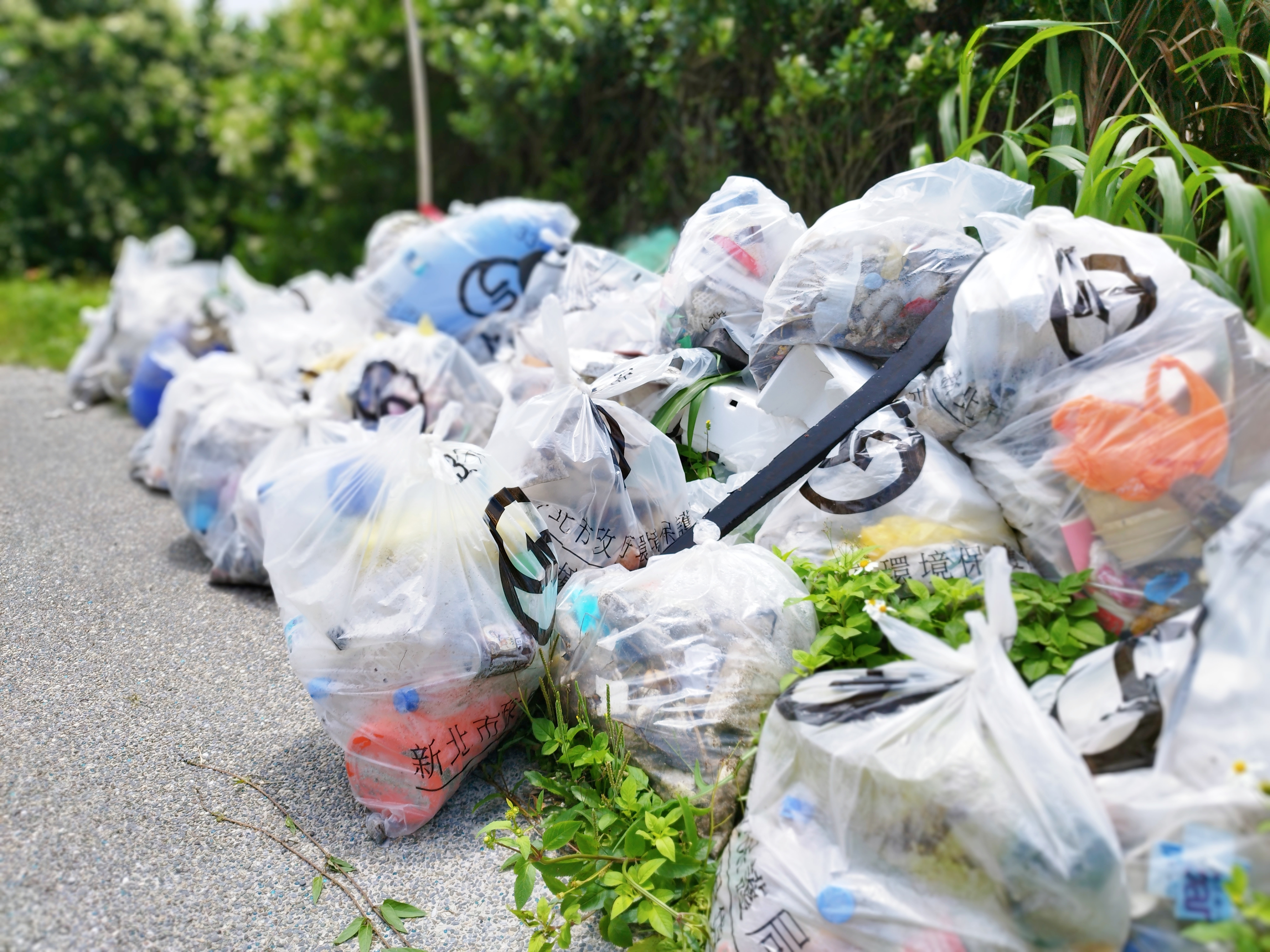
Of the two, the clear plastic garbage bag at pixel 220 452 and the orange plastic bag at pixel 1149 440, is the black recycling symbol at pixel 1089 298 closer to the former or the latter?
the orange plastic bag at pixel 1149 440

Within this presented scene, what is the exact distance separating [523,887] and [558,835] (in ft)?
0.33

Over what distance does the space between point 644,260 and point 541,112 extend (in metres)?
1.10

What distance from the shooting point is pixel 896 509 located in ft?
5.41

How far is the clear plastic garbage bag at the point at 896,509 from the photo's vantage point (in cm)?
159

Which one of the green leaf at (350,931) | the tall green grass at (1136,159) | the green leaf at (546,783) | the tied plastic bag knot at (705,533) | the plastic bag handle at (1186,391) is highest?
the tall green grass at (1136,159)

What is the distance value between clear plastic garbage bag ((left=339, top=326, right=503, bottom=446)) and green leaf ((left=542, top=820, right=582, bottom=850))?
4.21 ft

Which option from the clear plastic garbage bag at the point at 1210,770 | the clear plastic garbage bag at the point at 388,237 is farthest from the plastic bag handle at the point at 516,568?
the clear plastic garbage bag at the point at 388,237

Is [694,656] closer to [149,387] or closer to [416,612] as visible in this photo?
[416,612]

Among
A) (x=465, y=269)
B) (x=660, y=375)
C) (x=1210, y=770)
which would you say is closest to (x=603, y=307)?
(x=660, y=375)

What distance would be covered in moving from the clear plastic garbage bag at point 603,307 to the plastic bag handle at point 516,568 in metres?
0.69

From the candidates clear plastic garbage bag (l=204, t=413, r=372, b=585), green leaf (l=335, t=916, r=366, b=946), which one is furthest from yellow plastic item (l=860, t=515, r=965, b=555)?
clear plastic garbage bag (l=204, t=413, r=372, b=585)

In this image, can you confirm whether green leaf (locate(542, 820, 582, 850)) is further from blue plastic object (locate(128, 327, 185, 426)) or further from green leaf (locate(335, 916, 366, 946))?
blue plastic object (locate(128, 327, 185, 426))

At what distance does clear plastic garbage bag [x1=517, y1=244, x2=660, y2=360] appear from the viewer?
98.0 inches

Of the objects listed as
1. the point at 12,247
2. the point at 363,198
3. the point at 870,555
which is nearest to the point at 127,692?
the point at 870,555
